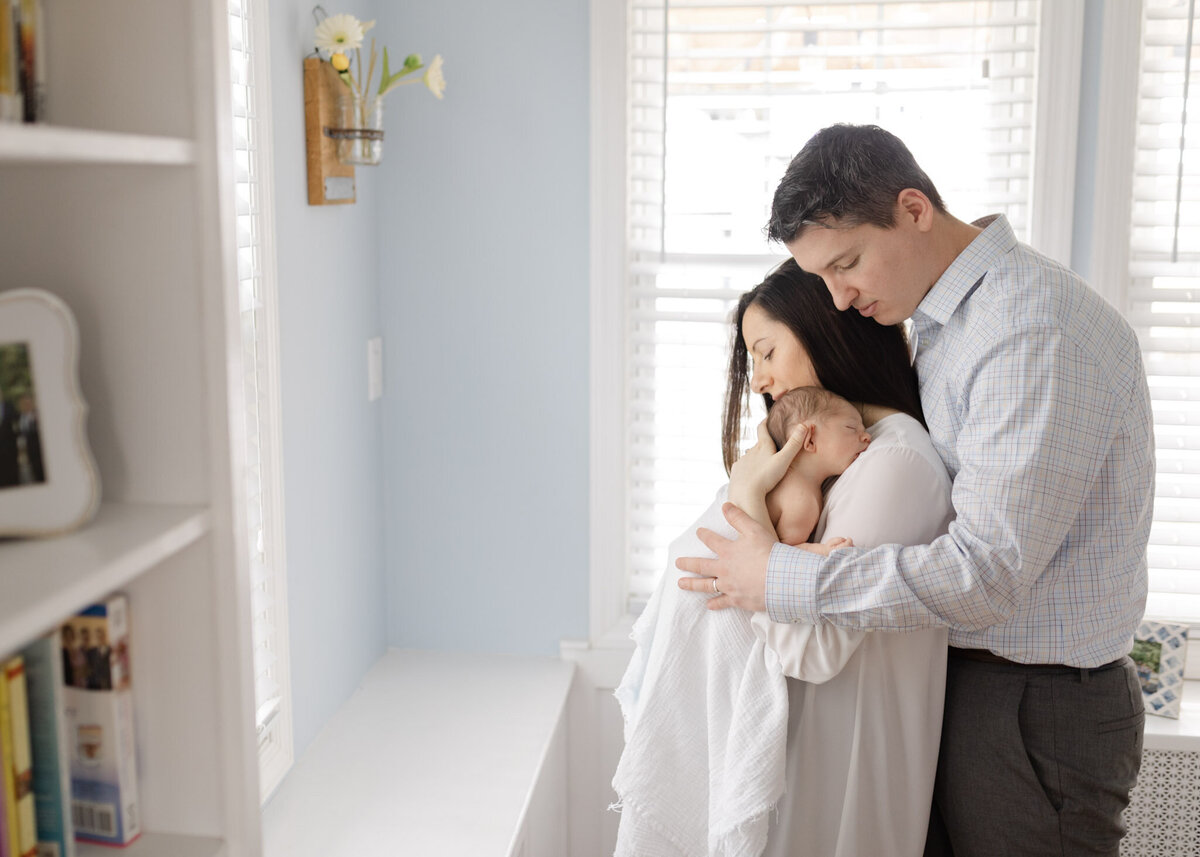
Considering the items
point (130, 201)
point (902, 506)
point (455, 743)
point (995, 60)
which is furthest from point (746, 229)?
point (130, 201)

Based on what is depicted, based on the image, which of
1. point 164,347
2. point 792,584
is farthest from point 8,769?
point 792,584

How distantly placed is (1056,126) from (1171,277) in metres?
0.41

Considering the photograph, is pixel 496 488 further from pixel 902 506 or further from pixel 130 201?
pixel 130 201

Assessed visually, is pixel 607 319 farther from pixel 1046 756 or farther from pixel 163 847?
pixel 163 847

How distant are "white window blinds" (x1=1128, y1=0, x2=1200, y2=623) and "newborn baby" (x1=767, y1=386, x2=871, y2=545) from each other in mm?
1070

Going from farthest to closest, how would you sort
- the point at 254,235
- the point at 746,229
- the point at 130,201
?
the point at 746,229 < the point at 254,235 < the point at 130,201

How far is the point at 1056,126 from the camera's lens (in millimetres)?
2295

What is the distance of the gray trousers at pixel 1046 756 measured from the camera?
155 centimetres

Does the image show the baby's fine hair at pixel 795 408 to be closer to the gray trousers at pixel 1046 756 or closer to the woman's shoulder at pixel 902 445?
the woman's shoulder at pixel 902 445

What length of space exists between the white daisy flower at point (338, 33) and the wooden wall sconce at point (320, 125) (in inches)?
2.2

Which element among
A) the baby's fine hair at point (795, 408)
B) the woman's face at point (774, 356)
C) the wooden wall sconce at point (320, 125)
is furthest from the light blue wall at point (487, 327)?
the baby's fine hair at point (795, 408)

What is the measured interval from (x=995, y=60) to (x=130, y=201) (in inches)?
75.2

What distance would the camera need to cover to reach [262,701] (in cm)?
196

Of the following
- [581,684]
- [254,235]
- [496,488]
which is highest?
[254,235]
